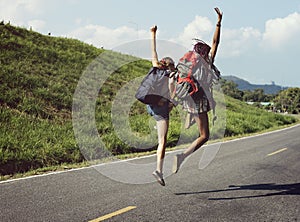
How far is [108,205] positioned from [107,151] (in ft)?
18.4

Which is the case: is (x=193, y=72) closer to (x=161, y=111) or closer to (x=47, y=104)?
(x=161, y=111)

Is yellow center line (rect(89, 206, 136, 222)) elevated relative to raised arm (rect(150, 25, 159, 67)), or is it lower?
lower

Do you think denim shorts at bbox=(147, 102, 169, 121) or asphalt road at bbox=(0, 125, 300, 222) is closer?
asphalt road at bbox=(0, 125, 300, 222)

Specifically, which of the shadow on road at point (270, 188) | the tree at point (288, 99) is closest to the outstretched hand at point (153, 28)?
the shadow on road at point (270, 188)

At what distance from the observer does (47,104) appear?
14.6m

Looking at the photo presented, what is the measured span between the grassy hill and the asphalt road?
6.04 feet

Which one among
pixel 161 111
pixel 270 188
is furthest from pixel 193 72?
pixel 270 188

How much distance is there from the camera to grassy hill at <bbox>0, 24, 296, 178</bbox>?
30.5ft

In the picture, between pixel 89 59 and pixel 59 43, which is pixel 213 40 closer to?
pixel 89 59

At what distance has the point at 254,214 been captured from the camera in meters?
5.12

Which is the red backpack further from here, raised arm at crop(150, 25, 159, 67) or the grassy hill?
the grassy hill

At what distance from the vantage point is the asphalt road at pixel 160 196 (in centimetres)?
492

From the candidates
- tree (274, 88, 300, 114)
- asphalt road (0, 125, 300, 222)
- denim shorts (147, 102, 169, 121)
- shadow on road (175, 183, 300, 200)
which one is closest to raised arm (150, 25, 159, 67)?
denim shorts (147, 102, 169, 121)

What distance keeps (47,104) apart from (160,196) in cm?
989
